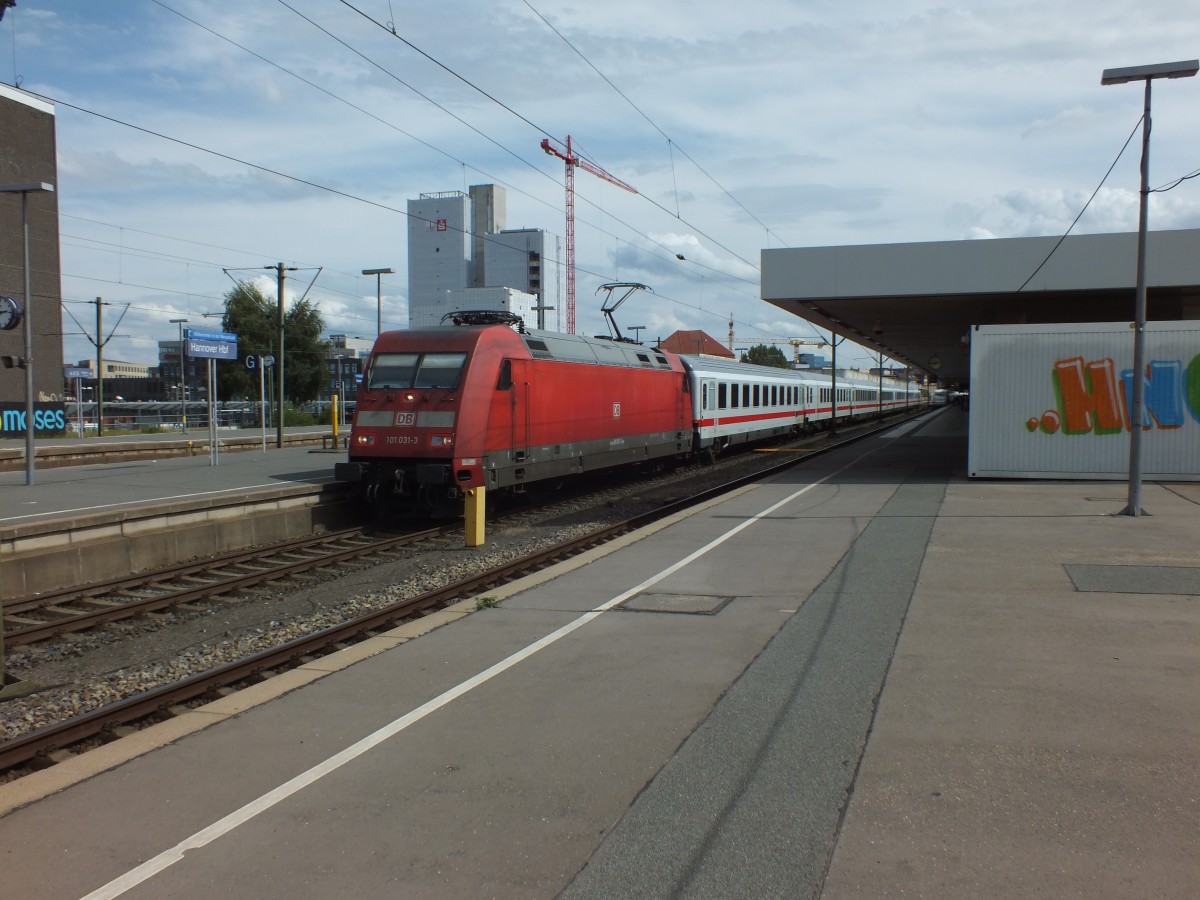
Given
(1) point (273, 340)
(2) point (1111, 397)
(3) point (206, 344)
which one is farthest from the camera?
(1) point (273, 340)

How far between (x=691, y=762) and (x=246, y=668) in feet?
13.0

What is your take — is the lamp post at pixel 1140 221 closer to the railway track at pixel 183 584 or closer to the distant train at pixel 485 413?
the distant train at pixel 485 413

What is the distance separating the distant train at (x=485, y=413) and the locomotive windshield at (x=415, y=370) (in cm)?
2

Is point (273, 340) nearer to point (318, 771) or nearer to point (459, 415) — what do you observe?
point (459, 415)

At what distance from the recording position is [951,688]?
5918 mm

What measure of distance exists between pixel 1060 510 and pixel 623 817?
38.8ft

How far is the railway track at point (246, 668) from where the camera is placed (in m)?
5.68

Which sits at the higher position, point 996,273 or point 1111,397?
point 996,273

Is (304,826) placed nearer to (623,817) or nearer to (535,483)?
(623,817)

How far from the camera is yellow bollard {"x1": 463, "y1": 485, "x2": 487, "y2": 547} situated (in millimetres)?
13477

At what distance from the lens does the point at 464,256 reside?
13012 cm

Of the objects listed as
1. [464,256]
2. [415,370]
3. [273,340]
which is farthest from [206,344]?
[464,256]

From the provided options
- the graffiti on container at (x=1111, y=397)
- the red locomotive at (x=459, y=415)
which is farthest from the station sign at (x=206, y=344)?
the graffiti on container at (x=1111, y=397)

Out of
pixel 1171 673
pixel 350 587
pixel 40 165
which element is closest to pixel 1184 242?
pixel 1171 673
